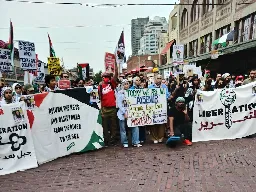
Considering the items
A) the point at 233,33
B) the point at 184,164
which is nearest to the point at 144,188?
the point at 184,164

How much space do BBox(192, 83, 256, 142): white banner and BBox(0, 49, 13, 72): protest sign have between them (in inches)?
232

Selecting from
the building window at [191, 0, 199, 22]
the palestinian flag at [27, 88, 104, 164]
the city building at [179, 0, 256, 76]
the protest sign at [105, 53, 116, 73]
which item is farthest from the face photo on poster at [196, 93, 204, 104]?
the building window at [191, 0, 199, 22]

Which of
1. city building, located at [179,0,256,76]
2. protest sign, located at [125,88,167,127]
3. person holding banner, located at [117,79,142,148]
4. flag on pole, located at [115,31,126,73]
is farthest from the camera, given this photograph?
city building, located at [179,0,256,76]

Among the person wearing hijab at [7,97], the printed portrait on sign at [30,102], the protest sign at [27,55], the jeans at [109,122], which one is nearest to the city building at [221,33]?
the protest sign at [27,55]

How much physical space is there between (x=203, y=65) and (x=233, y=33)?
6.50 metres

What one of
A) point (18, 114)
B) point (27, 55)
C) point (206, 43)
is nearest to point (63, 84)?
point (18, 114)

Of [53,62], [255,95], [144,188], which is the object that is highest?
[53,62]

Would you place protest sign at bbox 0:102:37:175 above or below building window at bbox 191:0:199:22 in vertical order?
below

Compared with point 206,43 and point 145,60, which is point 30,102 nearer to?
point 206,43

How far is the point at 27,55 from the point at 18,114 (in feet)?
13.2

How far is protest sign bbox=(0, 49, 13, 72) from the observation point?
860cm

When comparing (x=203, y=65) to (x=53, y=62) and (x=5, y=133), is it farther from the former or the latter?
(x=5, y=133)

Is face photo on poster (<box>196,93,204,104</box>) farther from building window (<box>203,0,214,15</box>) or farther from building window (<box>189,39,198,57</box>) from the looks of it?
building window (<box>189,39,198,57</box>)

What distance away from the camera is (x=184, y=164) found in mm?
5371
